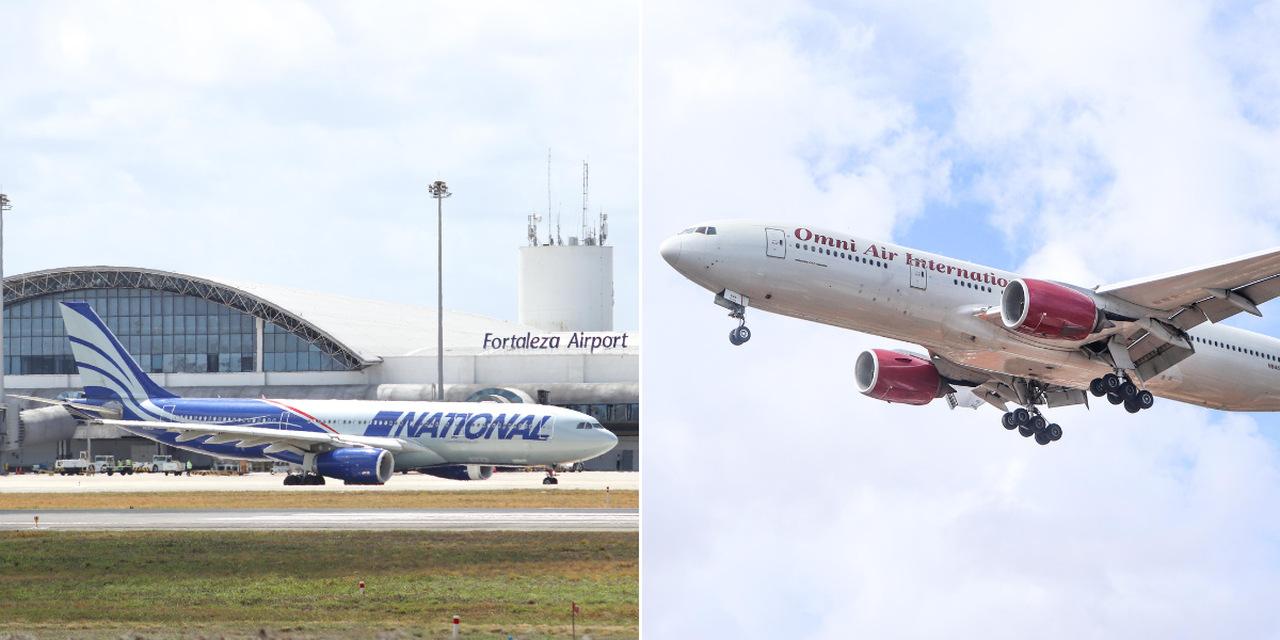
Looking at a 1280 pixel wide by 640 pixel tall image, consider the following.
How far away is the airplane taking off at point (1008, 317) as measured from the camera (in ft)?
93.7

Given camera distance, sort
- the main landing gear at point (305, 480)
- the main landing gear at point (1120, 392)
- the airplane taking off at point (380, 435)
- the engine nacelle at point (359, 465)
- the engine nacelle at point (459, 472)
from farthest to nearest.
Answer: the engine nacelle at point (459, 472), the main landing gear at point (305, 480), the airplane taking off at point (380, 435), the engine nacelle at point (359, 465), the main landing gear at point (1120, 392)

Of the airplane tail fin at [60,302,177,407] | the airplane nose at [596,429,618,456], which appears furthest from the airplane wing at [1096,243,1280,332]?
the airplane tail fin at [60,302,177,407]

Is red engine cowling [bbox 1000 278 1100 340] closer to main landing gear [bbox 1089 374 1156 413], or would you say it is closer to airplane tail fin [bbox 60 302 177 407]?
main landing gear [bbox 1089 374 1156 413]

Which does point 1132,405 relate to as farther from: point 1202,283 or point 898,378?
point 898,378

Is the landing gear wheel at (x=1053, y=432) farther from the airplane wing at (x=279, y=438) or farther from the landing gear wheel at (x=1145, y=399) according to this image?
the airplane wing at (x=279, y=438)

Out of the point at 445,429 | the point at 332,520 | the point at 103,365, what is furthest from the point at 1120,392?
the point at 103,365

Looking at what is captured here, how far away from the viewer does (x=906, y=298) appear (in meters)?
30.2

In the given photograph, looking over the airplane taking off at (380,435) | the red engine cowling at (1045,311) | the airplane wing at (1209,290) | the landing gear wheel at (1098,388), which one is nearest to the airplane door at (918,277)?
the red engine cowling at (1045,311)

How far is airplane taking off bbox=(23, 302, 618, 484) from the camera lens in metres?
52.6

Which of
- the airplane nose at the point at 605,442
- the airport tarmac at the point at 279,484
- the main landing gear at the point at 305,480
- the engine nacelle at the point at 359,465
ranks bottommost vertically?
the airport tarmac at the point at 279,484

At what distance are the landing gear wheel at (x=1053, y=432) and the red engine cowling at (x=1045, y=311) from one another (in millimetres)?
6076

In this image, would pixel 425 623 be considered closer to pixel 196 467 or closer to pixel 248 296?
pixel 196 467

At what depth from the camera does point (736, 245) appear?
2834 cm

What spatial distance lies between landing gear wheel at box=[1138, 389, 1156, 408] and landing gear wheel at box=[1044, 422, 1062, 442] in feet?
11.9
